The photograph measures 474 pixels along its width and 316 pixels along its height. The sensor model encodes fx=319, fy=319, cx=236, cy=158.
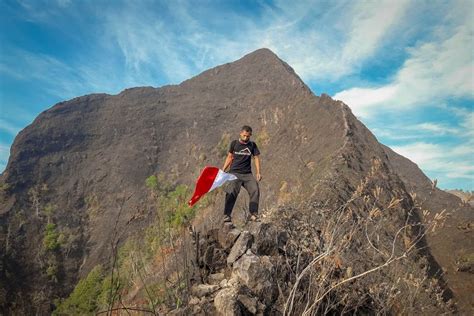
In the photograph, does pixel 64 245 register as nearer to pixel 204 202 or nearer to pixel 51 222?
pixel 51 222

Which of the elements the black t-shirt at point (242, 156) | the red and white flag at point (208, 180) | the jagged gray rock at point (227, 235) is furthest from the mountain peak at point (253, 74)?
the jagged gray rock at point (227, 235)

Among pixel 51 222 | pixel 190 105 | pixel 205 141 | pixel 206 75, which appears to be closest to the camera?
pixel 51 222

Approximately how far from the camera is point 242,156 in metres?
6.18

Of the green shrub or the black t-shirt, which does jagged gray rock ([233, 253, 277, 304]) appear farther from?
the green shrub

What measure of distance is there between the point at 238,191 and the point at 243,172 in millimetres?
406

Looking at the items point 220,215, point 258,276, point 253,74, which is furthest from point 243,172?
point 253,74

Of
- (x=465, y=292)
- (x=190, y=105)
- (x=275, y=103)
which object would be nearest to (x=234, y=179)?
(x=465, y=292)

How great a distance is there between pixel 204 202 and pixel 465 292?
1366 cm

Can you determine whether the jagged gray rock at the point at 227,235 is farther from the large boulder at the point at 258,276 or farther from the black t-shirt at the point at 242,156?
the black t-shirt at the point at 242,156

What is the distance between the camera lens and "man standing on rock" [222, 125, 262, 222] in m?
5.75

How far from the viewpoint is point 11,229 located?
2764cm

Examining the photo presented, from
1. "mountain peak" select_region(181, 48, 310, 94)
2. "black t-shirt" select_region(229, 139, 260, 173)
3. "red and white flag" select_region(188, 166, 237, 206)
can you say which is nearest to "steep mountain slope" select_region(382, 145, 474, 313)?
"black t-shirt" select_region(229, 139, 260, 173)

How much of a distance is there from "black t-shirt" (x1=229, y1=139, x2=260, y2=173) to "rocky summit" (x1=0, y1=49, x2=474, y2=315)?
0.93m

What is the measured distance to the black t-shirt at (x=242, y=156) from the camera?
6.11m
